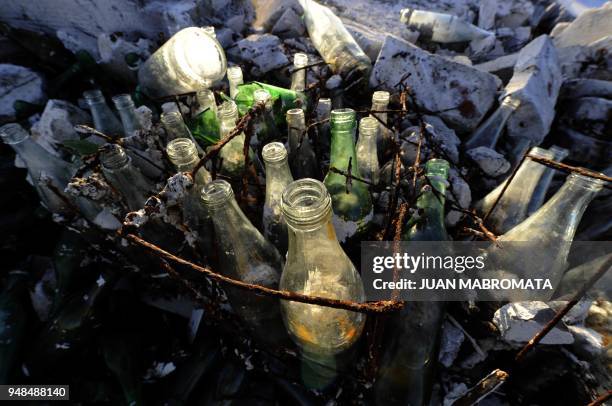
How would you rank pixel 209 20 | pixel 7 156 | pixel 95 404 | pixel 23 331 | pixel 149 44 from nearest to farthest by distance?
pixel 95 404 → pixel 23 331 → pixel 7 156 → pixel 149 44 → pixel 209 20

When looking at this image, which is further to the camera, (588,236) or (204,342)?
(588,236)

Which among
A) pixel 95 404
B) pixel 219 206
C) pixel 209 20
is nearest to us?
pixel 219 206

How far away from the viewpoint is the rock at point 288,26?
1.52m

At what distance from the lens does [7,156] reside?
3.52 ft

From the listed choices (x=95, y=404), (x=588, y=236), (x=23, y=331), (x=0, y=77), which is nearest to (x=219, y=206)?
(x=95, y=404)

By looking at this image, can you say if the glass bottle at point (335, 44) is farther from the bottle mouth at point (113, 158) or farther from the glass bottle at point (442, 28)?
the bottle mouth at point (113, 158)

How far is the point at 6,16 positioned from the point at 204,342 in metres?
1.56

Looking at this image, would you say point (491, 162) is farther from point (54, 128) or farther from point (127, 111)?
point (54, 128)

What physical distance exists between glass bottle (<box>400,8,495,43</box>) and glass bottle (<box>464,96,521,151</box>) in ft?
2.88

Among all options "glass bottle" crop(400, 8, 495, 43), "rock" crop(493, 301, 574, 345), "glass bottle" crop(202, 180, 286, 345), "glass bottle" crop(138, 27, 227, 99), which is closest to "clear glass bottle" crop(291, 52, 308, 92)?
"glass bottle" crop(138, 27, 227, 99)

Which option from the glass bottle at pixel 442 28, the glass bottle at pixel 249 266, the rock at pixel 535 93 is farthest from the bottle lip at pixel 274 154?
the glass bottle at pixel 442 28

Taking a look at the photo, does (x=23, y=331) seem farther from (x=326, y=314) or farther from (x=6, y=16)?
(x=6, y=16)

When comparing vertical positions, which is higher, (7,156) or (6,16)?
(6,16)

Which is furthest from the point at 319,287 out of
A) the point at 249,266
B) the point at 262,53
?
the point at 262,53
